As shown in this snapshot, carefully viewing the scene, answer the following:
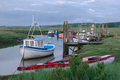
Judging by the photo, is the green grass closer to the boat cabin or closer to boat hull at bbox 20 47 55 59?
boat hull at bbox 20 47 55 59

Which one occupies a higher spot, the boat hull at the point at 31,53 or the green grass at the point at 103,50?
the green grass at the point at 103,50

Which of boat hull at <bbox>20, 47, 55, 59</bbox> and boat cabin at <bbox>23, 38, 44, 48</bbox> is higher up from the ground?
boat cabin at <bbox>23, 38, 44, 48</bbox>

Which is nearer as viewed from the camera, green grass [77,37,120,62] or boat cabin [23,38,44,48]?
green grass [77,37,120,62]

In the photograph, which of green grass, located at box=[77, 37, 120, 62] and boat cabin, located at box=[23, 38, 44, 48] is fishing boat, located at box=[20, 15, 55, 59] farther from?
green grass, located at box=[77, 37, 120, 62]

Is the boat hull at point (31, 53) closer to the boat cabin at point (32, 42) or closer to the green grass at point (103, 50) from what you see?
the boat cabin at point (32, 42)

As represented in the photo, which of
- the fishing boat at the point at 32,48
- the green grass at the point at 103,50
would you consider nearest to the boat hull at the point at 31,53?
the fishing boat at the point at 32,48

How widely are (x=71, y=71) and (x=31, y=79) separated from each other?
5.24ft

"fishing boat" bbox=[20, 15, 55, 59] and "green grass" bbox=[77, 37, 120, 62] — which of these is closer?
"green grass" bbox=[77, 37, 120, 62]

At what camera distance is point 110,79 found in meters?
6.37

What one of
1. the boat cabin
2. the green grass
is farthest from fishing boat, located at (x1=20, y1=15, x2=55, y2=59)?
the green grass

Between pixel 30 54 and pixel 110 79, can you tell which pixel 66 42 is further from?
pixel 110 79

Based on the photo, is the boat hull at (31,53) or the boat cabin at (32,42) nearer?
the boat hull at (31,53)

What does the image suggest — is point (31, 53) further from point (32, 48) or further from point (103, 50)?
point (103, 50)

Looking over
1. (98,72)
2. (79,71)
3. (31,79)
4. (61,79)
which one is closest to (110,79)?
(98,72)
